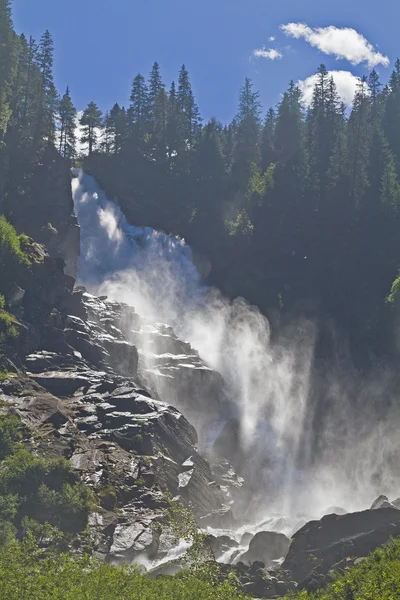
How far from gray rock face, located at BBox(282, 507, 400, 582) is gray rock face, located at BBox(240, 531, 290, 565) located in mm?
3582

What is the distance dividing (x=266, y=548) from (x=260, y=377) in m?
35.1

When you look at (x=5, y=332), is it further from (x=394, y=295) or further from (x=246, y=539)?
(x=394, y=295)

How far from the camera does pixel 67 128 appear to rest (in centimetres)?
11331

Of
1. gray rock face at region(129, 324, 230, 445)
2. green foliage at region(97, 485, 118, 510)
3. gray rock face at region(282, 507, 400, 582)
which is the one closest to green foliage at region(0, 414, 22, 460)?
green foliage at region(97, 485, 118, 510)

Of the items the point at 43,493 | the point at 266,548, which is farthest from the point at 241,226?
the point at 43,493

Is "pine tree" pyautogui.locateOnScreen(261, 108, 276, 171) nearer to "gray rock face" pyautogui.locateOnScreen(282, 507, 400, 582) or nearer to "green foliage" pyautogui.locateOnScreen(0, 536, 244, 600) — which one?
"gray rock face" pyautogui.locateOnScreen(282, 507, 400, 582)

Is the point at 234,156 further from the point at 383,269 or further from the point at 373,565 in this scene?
the point at 373,565

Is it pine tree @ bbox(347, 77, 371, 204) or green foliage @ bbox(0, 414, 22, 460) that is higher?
pine tree @ bbox(347, 77, 371, 204)

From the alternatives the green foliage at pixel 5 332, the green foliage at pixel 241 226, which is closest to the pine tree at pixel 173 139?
the green foliage at pixel 241 226

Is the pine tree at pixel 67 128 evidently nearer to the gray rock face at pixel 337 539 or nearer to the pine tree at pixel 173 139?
the pine tree at pixel 173 139

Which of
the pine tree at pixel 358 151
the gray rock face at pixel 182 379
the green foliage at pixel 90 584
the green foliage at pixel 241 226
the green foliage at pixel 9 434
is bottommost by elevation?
the green foliage at pixel 90 584

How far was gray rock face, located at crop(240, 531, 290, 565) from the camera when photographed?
48938 millimetres

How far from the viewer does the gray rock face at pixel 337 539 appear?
138 feet

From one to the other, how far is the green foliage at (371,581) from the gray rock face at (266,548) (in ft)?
37.9
